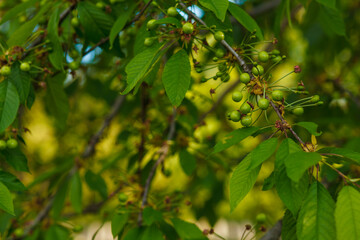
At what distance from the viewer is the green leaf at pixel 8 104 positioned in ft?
5.37

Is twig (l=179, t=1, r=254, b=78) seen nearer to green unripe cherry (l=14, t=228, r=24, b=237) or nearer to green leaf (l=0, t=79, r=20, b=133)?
green leaf (l=0, t=79, r=20, b=133)

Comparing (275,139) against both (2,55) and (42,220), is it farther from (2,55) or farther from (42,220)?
(42,220)

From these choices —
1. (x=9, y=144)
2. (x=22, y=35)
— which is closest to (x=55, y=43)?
(x=22, y=35)

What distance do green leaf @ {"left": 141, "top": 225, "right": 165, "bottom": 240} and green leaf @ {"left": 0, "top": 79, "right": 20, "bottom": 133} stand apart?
766 millimetres

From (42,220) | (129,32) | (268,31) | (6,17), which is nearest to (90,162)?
(42,220)

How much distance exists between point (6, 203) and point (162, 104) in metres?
1.75

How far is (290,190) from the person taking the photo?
1221 millimetres

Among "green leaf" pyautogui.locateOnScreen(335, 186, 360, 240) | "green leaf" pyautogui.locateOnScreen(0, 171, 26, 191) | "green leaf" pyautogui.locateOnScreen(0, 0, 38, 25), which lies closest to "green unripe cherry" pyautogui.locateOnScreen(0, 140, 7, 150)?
"green leaf" pyautogui.locateOnScreen(0, 171, 26, 191)

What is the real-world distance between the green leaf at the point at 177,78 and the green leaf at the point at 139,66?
7 centimetres

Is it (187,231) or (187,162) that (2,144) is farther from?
(187,162)

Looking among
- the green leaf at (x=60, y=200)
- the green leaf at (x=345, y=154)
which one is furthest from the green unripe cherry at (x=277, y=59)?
the green leaf at (x=60, y=200)

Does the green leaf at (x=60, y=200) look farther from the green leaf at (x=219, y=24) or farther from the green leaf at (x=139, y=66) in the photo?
the green leaf at (x=219, y=24)

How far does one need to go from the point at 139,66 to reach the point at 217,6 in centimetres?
36

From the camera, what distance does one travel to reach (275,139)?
1.31 meters
